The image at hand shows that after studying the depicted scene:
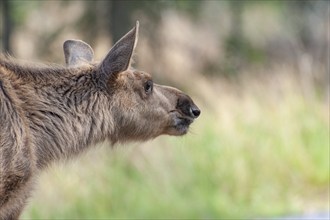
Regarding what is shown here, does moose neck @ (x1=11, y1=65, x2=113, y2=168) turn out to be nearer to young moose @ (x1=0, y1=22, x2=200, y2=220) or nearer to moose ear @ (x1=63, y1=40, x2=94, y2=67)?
young moose @ (x1=0, y1=22, x2=200, y2=220)

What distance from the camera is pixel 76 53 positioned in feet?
32.7

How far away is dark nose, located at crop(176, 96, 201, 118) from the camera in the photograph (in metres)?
9.92

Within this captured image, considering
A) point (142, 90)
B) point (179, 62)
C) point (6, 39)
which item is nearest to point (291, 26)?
point (179, 62)

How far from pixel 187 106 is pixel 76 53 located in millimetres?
1131

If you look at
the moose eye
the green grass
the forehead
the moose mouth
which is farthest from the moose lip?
the green grass

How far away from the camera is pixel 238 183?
49.1 feet

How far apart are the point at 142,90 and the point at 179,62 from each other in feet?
54.5

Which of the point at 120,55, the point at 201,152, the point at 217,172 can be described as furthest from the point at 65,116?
the point at 201,152

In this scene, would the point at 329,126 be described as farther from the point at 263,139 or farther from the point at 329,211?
the point at 329,211

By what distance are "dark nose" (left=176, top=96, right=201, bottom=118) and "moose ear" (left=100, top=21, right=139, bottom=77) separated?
83 cm

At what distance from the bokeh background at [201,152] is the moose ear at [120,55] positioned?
84cm

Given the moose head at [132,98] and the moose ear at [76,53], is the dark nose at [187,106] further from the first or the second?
the moose ear at [76,53]

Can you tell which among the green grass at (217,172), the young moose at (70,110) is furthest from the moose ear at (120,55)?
the green grass at (217,172)

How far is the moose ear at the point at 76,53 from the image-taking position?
9.85 m
